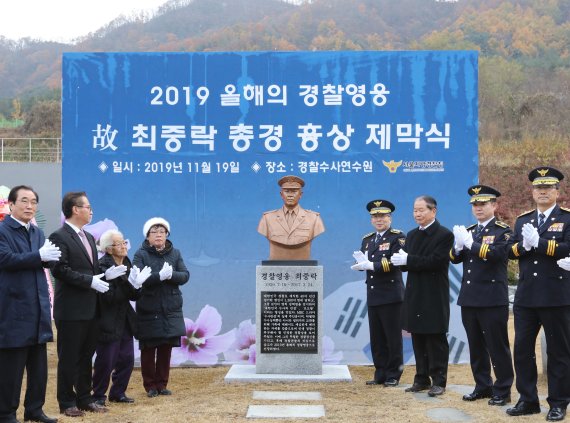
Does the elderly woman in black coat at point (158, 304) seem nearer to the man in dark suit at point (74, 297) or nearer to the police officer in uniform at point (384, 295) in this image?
the man in dark suit at point (74, 297)

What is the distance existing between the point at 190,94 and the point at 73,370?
312 cm

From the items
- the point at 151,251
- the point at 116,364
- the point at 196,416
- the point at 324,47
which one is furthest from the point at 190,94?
the point at 324,47

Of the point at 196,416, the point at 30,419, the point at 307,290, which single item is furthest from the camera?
the point at 307,290

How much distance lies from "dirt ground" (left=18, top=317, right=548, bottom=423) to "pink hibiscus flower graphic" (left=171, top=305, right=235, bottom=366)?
1.92 ft

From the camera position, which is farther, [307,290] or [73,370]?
[307,290]

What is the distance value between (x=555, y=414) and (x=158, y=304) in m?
2.67

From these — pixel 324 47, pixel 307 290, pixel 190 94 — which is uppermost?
pixel 324 47

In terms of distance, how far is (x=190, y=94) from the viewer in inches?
274

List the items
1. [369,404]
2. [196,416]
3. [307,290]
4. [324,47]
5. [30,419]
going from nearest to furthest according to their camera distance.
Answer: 1. [30,419]
2. [196,416]
3. [369,404]
4. [307,290]
5. [324,47]

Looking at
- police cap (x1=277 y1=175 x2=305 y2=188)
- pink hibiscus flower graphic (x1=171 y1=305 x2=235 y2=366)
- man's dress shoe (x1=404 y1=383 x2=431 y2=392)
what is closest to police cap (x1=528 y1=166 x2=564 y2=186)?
man's dress shoe (x1=404 y1=383 x2=431 y2=392)

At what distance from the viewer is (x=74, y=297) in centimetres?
455

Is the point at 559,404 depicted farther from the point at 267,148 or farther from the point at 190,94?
the point at 190,94

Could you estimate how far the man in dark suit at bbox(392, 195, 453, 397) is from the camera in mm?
5363

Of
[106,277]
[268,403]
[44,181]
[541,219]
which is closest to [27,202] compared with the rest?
[106,277]
